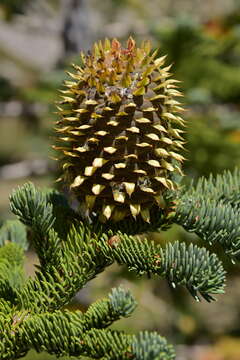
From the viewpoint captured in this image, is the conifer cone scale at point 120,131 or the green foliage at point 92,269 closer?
the green foliage at point 92,269

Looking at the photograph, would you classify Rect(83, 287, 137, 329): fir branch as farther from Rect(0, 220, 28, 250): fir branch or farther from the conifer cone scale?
Rect(0, 220, 28, 250): fir branch

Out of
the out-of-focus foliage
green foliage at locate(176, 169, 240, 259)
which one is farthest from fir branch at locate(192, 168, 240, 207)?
the out-of-focus foliage

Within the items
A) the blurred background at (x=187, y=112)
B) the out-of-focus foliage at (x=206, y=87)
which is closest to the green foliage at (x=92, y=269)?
the blurred background at (x=187, y=112)

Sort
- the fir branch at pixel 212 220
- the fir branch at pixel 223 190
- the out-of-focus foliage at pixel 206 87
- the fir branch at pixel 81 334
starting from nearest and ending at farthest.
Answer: the fir branch at pixel 81 334
the fir branch at pixel 212 220
the fir branch at pixel 223 190
the out-of-focus foliage at pixel 206 87

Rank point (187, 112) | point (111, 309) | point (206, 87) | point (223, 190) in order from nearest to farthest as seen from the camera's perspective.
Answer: point (111, 309) < point (223, 190) < point (187, 112) < point (206, 87)

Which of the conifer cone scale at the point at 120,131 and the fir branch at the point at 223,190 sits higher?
the conifer cone scale at the point at 120,131

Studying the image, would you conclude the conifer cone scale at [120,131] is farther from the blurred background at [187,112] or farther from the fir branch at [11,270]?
the blurred background at [187,112]

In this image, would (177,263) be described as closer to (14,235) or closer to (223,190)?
(223,190)

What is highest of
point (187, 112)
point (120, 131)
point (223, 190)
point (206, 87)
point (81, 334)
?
point (206, 87)

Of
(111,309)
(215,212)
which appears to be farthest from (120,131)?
(111,309)

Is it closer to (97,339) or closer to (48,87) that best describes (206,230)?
(97,339)
